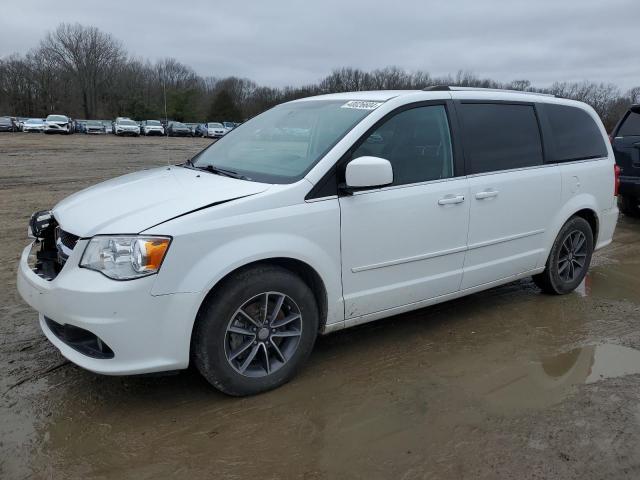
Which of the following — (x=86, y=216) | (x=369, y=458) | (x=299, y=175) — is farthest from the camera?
(x=299, y=175)

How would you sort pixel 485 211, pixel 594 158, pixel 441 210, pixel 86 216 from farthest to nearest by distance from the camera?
pixel 594 158, pixel 485 211, pixel 441 210, pixel 86 216

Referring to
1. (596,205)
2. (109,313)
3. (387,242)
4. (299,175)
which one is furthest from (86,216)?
(596,205)

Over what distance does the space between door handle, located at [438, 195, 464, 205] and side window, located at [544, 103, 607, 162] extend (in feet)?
4.47

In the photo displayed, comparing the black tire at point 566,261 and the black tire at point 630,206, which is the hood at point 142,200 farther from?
the black tire at point 630,206

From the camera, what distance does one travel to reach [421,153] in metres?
3.85

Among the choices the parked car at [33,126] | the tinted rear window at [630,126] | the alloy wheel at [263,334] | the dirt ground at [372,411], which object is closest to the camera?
the dirt ground at [372,411]

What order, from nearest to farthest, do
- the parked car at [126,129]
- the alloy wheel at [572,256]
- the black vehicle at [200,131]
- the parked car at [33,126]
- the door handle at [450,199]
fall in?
1. the door handle at [450,199]
2. the alloy wheel at [572,256]
3. the parked car at [33,126]
4. the parked car at [126,129]
5. the black vehicle at [200,131]

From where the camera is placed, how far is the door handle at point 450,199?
3.81 meters

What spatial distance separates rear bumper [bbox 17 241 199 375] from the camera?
271cm

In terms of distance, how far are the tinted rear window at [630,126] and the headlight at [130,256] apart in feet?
27.5

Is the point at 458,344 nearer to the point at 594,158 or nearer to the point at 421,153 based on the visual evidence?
the point at 421,153

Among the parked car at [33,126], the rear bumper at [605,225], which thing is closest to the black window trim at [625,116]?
the rear bumper at [605,225]

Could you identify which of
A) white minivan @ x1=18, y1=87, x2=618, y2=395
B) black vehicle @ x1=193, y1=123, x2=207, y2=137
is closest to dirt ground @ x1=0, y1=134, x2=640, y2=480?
white minivan @ x1=18, y1=87, x2=618, y2=395

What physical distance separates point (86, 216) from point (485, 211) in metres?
2.83
